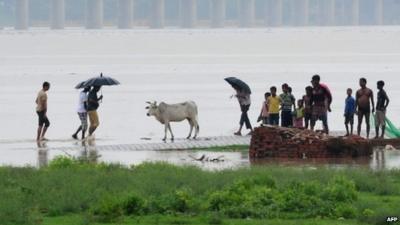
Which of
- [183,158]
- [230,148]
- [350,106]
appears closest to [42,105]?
[230,148]

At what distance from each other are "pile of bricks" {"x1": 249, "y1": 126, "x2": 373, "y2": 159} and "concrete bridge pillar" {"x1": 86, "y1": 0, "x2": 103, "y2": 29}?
15840cm

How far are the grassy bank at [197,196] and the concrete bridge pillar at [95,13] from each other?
163m

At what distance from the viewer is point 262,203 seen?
51.6ft

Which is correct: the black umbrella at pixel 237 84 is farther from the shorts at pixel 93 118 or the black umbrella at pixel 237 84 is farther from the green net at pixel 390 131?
the green net at pixel 390 131

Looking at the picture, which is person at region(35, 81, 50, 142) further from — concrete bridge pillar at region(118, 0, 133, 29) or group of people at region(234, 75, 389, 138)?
concrete bridge pillar at region(118, 0, 133, 29)

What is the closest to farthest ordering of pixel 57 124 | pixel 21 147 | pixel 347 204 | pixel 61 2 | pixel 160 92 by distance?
pixel 347 204, pixel 21 147, pixel 57 124, pixel 160 92, pixel 61 2

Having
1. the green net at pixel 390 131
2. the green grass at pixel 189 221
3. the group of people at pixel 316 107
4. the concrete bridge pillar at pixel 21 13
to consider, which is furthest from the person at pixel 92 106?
the concrete bridge pillar at pixel 21 13

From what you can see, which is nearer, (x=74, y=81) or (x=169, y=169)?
(x=169, y=169)

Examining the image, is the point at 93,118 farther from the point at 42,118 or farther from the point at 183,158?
the point at 183,158

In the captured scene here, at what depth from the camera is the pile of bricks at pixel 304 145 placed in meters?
22.8

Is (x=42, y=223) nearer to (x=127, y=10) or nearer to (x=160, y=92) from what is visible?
(x=160, y=92)

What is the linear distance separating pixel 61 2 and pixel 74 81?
111 meters

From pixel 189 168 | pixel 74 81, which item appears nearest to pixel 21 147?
pixel 189 168

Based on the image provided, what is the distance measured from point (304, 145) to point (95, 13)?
166 metres
